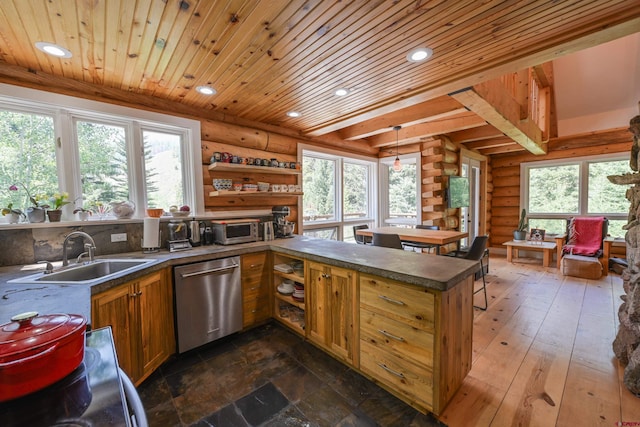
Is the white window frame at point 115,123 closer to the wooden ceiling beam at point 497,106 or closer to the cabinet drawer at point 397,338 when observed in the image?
the cabinet drawer at point 397,338

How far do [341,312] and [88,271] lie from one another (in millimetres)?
1974

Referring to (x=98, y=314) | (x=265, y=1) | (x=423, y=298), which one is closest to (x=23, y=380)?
(x=98, y=314)

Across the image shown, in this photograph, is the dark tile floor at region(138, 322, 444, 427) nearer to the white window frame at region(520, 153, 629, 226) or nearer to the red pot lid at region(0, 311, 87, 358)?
the red pot lid at region(0, 311, 87, 358)

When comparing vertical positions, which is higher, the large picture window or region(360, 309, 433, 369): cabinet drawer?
the large picture window

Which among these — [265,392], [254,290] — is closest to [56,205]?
[254,290]

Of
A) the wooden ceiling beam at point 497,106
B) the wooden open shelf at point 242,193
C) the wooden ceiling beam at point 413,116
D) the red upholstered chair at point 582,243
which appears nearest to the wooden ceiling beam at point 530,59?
the wooden ceiling beam at point 497,106

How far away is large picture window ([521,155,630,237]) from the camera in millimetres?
4852

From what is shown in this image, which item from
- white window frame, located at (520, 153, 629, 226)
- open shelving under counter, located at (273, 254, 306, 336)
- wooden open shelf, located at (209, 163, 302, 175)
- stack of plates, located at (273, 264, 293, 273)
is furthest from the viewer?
white window frame, located at (520, 153, 629, 226)

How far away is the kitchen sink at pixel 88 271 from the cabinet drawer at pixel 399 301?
1631 mm

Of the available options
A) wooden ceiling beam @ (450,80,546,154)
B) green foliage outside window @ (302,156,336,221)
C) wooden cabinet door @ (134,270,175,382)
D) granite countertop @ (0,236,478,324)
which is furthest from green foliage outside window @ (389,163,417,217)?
wooden cabinet door @ (134,270,175,382)

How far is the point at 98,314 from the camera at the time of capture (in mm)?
1524

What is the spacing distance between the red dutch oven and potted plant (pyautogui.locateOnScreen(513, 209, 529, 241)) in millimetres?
6907

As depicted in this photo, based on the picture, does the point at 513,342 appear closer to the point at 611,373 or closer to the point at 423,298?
the point at 611,373

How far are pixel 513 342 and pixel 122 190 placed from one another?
3.94 metres
